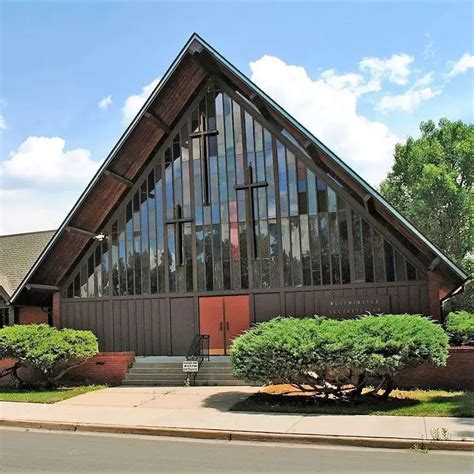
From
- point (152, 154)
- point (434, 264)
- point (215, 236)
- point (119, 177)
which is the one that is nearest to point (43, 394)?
point (215, 236)

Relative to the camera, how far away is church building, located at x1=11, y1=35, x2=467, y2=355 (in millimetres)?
17234

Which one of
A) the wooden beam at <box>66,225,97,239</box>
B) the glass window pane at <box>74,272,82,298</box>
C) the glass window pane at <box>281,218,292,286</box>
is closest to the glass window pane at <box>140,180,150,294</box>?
the wooden beam at <box>66,225,97,239</box>

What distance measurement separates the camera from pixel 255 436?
31.7 ft

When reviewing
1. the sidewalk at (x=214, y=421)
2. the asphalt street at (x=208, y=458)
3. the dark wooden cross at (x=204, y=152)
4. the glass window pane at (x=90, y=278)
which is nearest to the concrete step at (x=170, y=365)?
the sidewalk at (x=214, y=421)

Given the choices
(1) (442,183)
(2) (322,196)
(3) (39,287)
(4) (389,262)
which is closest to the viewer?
(4) (389,262)

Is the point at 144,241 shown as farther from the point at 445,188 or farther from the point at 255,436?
the point at 445,188

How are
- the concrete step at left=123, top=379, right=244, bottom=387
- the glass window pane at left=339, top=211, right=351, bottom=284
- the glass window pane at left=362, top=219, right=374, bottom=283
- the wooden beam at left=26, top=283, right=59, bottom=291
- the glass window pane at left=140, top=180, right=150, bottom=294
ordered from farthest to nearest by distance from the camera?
the glass window pane at left=140, top=180, right=150, bottom=294 < the wooden beam at left=26, top=283, right=59, bottom=291 < the glass window pane at left=339, top=211, right=351, bottom=284 < the glass window pane at left=362, top=219, right=374, bottom=283 < the concrete step at left=123, top=379, right=244, bottom=387

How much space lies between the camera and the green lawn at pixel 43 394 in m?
14.7

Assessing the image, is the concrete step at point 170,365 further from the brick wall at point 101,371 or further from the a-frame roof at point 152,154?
the a-frame roof at point 152,154

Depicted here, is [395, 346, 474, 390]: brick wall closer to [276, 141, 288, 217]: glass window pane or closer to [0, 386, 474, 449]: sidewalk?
[0, 386, 474, 449]: sidewalk

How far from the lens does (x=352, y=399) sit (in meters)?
12.2

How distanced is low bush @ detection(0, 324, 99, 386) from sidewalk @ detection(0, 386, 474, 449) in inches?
75.9

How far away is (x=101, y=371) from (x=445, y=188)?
2340 cm

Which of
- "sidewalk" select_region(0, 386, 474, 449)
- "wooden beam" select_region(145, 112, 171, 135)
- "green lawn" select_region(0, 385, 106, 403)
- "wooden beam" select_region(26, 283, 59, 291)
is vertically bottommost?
"sidewalk" select_region(0, 386, 474, 449)
